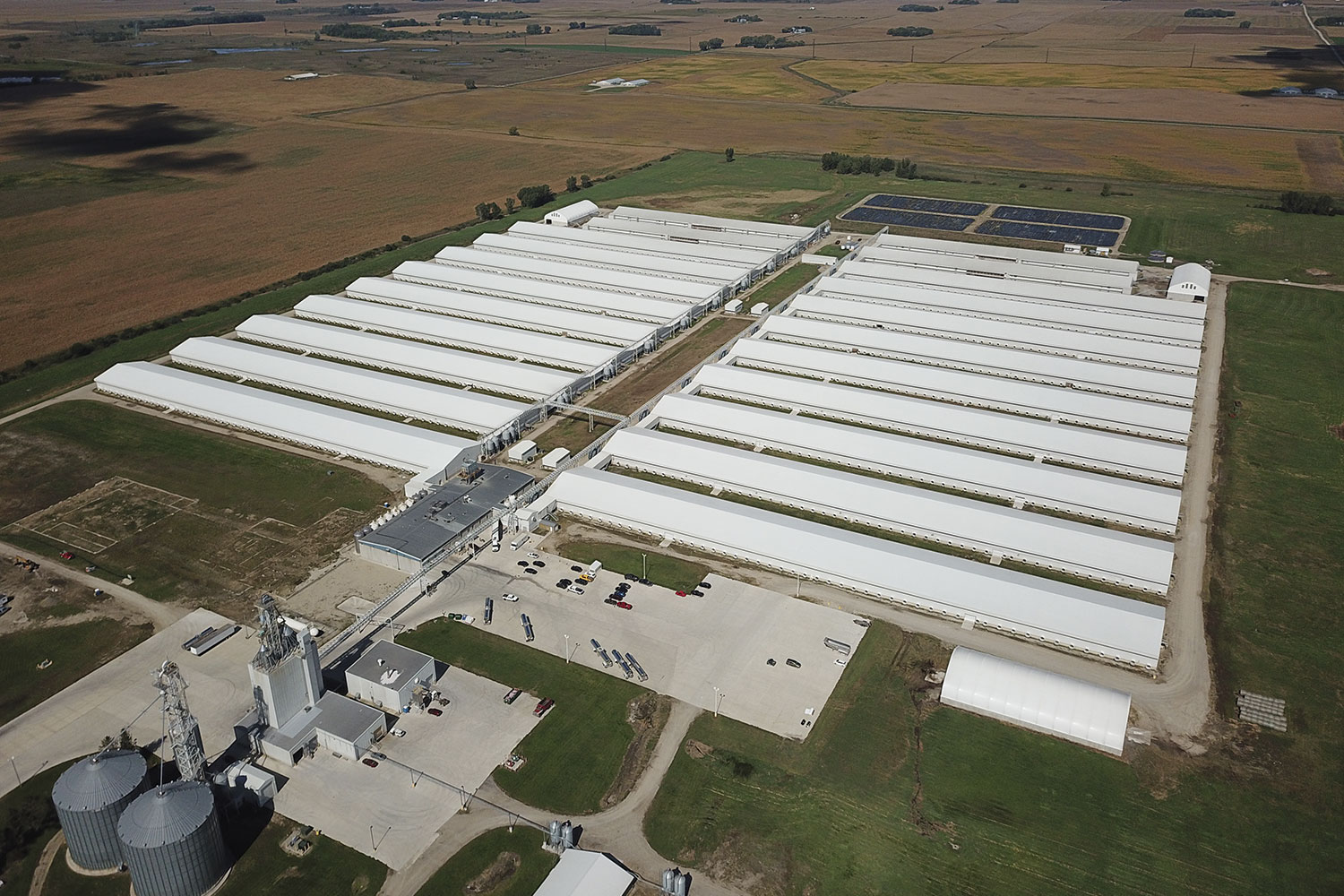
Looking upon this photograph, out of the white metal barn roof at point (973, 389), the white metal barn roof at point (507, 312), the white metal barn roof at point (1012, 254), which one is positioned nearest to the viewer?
the white metal barn roof at point (973, 389)

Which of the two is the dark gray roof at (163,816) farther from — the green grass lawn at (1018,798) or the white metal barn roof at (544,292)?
the white metal barn roof at (544,292)

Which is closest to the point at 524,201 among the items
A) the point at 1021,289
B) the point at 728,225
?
the point at 728,225

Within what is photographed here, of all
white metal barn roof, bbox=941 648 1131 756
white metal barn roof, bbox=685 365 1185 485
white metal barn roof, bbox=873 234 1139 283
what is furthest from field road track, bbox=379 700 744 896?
white metal barn roof, bbox=873 234 1139 283

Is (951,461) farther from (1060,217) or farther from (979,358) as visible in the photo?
(1060,217)

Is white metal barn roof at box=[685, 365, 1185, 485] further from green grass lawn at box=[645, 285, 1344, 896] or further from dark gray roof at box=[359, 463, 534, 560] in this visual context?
dark gray roof at box=[359, 463, 534, 560]

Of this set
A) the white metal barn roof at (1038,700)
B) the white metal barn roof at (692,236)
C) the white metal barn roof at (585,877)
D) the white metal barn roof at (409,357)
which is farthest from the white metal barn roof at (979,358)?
the white metal barn roof at (585,877)

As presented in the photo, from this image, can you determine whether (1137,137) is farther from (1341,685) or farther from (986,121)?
(1341,685)
